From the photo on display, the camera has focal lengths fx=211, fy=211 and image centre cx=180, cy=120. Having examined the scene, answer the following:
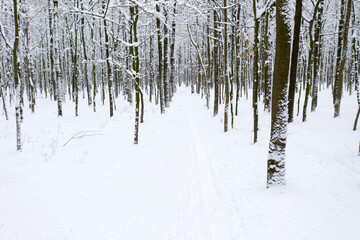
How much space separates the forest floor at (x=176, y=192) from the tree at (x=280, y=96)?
451 millimetres

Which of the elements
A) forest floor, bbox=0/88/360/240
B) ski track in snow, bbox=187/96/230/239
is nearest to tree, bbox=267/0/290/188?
forest floor, bbox=0/88/360/240

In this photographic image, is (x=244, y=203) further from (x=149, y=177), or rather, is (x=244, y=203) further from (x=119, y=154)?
(x=119, y=154)

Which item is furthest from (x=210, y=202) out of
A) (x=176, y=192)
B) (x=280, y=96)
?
(x=280, y=96)

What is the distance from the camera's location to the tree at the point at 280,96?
13.7 ft

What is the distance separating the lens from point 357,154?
21.6 feet

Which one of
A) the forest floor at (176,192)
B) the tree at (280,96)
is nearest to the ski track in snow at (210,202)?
the forest floor at (176,192)

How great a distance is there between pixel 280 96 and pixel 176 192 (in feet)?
10.3

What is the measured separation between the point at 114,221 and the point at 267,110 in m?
14.4

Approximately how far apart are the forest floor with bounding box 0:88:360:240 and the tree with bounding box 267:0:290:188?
451 millimetres

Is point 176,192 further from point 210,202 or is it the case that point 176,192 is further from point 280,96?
point 280,96

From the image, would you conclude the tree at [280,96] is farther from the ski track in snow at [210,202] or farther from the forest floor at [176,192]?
the ski track in snow at [210,202]

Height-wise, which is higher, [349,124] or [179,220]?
[349,124]

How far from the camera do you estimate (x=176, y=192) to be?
5012 mm

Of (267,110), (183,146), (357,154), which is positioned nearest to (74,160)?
(183,146)
